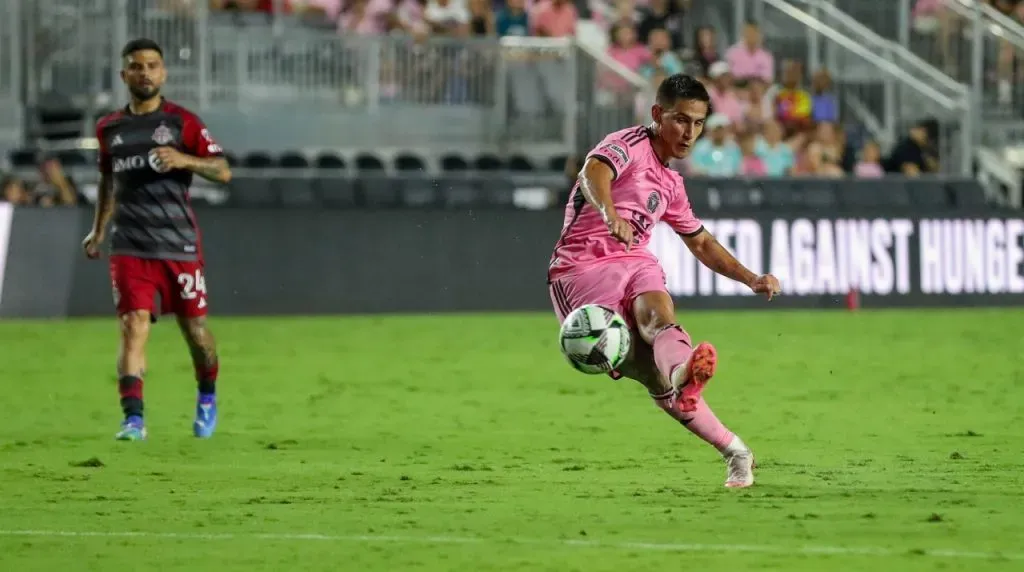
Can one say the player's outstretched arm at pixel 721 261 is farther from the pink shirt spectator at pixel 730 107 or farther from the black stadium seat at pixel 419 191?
the pink shirt spectator at pixel 730 107

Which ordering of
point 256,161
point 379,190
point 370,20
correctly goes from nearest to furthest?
1. point 379,190
2. point 256,161
3. point 370,20

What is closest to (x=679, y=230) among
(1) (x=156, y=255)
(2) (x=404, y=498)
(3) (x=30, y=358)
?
(2) (x=404, y=498)

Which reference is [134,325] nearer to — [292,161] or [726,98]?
[292,161]

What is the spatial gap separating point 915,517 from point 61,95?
19.3m

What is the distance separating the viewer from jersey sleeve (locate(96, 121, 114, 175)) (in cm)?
1195

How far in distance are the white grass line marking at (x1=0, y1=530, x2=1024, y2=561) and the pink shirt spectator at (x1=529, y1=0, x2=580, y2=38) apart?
19.7 meters

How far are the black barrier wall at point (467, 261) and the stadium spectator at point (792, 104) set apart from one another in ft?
9.71

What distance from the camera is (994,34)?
94.7 feet

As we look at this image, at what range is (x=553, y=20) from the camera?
27.1m

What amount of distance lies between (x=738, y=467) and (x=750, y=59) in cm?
1861

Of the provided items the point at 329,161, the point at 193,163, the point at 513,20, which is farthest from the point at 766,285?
the point at 513,20

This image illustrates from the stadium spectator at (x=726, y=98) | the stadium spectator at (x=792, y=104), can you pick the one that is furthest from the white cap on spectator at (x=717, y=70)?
the stadium spectator at (x=792, y=104)

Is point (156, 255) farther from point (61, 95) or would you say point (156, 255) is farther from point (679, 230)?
point (61, 95)

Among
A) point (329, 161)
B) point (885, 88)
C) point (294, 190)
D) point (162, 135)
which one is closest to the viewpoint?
point (162, 135)
